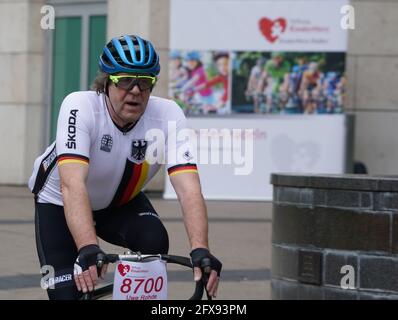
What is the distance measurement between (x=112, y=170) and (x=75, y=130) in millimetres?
338

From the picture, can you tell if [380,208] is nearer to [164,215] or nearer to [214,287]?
[214,287]

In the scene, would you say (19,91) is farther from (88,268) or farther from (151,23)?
(88,268)

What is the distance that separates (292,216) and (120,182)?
10.2ft

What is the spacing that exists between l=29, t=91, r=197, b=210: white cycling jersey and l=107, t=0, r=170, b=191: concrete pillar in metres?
12.1

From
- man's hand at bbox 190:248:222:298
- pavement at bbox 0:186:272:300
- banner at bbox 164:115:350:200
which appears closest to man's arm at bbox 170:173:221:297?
man's hand at bbox 190:248:222:298

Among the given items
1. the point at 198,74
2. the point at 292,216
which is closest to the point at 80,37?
the point at 198,74

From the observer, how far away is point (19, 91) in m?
19.0

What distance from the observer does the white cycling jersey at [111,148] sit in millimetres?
4449

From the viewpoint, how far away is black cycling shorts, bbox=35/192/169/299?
4.46 meters

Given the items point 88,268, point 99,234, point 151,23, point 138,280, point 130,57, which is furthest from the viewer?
point 151,23
